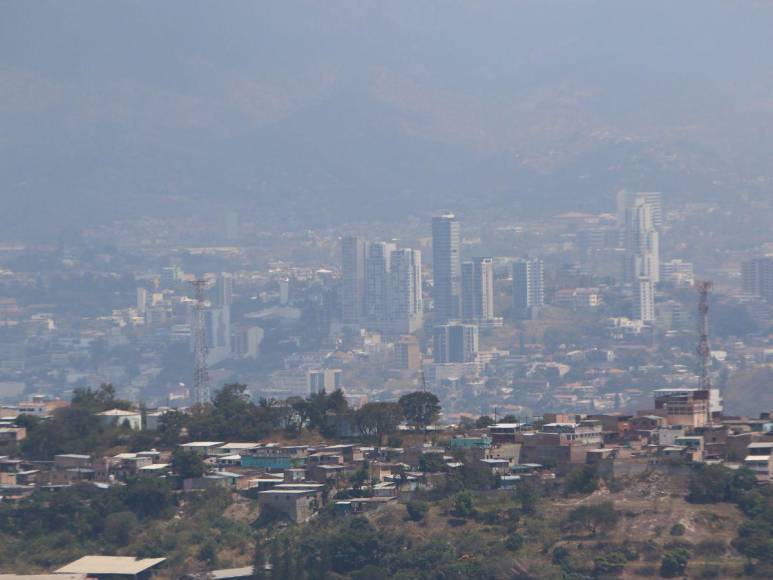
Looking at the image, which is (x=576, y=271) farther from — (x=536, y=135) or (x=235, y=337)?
(x=536, y=135)

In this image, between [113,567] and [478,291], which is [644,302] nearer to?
[478,291]

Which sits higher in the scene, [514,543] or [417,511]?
[417,511]

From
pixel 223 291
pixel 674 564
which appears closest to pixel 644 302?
pixel 223 291

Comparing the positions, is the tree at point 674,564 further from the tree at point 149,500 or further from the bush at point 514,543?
the tree at point 149,500

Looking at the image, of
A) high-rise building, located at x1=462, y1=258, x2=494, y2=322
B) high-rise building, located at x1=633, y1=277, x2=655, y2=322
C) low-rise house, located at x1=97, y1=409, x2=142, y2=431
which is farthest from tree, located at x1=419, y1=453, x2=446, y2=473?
high-rise building, located at x1=462, y1=258, x2=494, y2=322

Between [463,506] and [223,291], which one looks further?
[223,291]

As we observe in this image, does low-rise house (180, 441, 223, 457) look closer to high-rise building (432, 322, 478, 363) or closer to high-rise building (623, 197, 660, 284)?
high-rise building (432, 322, 478, 363)

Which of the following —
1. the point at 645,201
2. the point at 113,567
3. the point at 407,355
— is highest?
the point at 645,201
